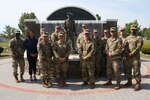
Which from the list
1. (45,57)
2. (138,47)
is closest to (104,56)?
(138,47)

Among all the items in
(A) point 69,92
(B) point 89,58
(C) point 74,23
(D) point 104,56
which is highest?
Result: (C) point 74,23

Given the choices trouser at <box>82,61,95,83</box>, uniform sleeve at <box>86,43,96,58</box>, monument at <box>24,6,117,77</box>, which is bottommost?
trouser at <box>82,61,95,83</box>

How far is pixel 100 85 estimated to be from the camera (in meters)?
10.3

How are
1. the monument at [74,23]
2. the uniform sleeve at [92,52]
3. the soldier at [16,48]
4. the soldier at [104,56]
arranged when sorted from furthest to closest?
the monument at [74,23], the soldier at [104,56], the soldier at [16,48], the uniform sleeve at [92,52]

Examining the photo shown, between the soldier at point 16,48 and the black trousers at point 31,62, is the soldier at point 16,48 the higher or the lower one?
the higher one

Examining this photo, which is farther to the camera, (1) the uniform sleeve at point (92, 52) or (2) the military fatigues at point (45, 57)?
(2) the military fatigues at point (45, 57)

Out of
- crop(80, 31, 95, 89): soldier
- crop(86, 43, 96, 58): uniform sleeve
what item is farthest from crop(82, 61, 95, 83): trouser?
crop(86, 43, 96, 58): uniform sleeve

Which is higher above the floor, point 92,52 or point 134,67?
point 92,52

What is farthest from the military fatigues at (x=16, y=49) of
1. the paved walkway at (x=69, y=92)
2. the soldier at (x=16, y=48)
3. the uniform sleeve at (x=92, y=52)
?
the uniform sleeve at (x=92, y=52)

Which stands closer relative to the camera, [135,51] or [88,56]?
[135,51]

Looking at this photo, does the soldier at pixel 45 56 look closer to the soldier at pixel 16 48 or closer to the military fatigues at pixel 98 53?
the soldier at pixel 16 48

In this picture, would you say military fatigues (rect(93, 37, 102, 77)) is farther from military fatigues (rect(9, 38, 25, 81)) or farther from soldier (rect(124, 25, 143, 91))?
military fatigues (rect(9, 38, 25, 81))

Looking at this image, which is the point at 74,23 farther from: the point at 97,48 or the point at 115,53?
the point at 115,53

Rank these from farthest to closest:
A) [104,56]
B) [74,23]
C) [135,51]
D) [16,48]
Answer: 1. [74,23]
2. [104,56]
3. [16,48]
4. [135,51]
